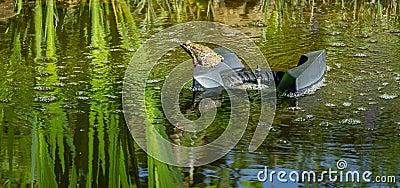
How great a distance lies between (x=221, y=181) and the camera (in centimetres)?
187

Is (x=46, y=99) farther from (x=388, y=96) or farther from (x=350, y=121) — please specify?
(x=388, y=96)

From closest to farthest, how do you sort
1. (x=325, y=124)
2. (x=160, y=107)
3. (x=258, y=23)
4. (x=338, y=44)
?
(x=325, y=124), (x=160, y=107), (x=338, y=44), (x=258, y=23)

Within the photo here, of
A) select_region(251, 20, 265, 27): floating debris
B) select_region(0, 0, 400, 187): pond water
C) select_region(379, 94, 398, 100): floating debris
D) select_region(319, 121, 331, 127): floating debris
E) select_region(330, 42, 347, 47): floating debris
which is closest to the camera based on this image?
select_region(0, 0, 400, 187): pond water

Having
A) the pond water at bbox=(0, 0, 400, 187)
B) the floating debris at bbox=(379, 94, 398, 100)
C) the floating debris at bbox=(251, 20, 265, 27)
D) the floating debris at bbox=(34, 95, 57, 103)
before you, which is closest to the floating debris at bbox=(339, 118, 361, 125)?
the pond water at bbox=(0, 0, 400, 187)

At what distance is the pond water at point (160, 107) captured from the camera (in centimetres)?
192

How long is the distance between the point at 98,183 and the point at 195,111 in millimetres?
700

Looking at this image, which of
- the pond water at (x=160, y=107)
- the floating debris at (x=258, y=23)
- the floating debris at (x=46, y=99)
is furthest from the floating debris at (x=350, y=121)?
the floating debris at (x=258, y=23)

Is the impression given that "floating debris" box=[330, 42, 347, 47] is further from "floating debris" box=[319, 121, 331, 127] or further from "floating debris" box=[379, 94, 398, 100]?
"floating debris" box=[319, 121, 331, 127]

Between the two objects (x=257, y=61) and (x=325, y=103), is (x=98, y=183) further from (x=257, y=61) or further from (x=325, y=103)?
(x=257, y=61)

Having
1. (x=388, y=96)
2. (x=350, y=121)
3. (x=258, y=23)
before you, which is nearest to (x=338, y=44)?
(x=258, y=23)

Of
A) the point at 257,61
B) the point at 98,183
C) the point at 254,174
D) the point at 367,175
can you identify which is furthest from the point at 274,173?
the point at 257,61

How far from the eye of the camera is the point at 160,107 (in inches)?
97.0

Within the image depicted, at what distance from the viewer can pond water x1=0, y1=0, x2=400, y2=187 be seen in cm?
192

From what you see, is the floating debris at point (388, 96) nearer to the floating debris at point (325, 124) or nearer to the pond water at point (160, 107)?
the pond water at point (160, 107)
